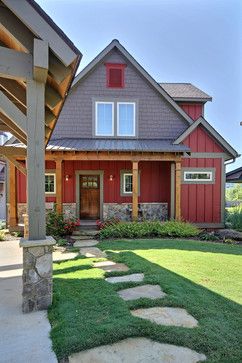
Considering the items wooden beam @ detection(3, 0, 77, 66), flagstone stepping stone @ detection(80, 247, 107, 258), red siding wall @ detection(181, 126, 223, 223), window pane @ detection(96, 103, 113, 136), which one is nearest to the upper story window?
window pane @ detection(96, 103, 113, 136)

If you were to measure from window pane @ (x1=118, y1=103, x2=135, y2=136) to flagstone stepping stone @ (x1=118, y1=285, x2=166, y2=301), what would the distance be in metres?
8.91

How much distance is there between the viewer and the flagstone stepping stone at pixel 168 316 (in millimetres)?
3316

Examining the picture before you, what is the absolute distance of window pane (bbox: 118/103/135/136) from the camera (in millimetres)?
12523

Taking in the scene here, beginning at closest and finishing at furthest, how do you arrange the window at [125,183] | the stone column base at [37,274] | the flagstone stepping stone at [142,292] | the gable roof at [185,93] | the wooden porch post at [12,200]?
the stone column base at [37,274] < the flagstone stepping stone at [142,292] < the wooden porch post at [12,200] < the window at [125,183] < the gable roof at [185,93]

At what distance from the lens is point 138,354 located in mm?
2760

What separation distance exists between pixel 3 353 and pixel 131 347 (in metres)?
1.34

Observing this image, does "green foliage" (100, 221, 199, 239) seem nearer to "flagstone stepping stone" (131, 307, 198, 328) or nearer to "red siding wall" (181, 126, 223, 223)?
"red siding wall" (181, 126, 223, 223)

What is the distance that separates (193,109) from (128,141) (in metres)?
4.41

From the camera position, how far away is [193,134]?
1235 centimetres

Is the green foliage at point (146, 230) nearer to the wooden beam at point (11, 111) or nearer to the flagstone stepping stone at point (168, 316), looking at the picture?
the flagstone stepping stone at point (168, 316)

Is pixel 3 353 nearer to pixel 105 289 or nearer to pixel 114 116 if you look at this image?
pixel 105 289

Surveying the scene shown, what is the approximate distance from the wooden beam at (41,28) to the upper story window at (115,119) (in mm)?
8573

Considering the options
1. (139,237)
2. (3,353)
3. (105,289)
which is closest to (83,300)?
(105,289)

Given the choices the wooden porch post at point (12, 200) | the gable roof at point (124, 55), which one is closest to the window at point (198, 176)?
the gable roof at point (124, 55)
